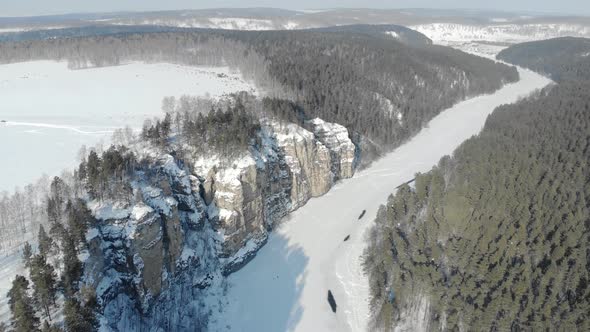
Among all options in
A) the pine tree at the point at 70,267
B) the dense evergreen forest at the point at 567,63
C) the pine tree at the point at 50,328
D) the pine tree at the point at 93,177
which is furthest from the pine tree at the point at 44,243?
the dense evergreen forest at the point at 567,63

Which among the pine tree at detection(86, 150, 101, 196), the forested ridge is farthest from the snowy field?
the pine tree at detection(86, 150, 101, 196)

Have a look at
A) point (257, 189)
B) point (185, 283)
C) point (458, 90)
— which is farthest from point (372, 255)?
point (458, 90)

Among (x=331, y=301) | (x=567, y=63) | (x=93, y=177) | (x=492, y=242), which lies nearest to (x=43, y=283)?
(x=93, y=177)

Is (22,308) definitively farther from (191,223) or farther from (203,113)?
(203,113)

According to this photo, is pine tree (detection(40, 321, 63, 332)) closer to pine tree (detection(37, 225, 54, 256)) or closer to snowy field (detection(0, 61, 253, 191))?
pine tree (detection(37, 225, 54, 256))

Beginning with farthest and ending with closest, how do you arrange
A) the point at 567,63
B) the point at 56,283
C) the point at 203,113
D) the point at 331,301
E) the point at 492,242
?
the point at 567,63, the point at 203,113, the point at 492,242, the point at 331,301, the point at 56,283
